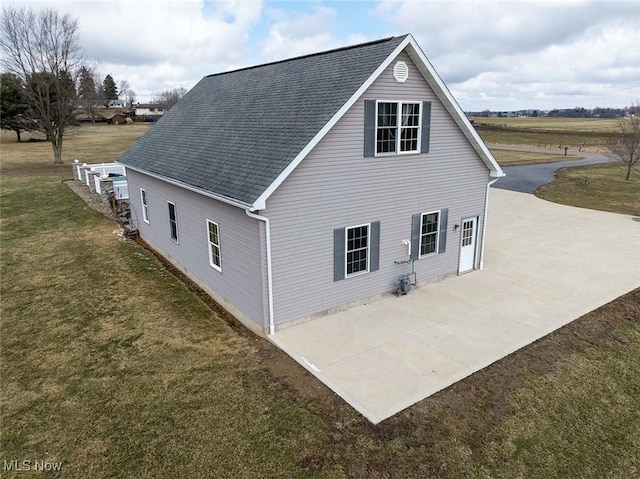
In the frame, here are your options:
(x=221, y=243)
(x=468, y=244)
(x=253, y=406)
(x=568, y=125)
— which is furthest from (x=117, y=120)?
(x=568, y=125)

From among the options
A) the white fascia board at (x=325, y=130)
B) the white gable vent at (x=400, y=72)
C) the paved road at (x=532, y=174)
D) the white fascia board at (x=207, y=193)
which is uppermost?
the white gable vent at (x=400, y=72)

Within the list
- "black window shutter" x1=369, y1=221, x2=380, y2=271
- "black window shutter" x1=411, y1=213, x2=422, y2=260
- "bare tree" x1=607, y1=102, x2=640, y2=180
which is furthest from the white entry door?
"bare tree" x1=607, y1=102, x2=640, y2=180

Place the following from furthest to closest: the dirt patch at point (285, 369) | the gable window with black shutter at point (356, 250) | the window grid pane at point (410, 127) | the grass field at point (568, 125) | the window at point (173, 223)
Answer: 1. the grass field at point (568, 125)
2. the window at point (173, 223)
3. the window grid pane at point (410, 127)
4. the gable window with black shutter at point (356, 250)
5. the dirt patch at point (285, 369)

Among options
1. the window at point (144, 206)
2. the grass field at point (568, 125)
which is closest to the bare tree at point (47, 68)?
the window at point (144, 206)

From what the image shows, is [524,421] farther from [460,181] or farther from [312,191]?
[460,181]

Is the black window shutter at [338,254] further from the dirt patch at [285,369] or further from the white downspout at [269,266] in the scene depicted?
the dirt patch at [285,369]

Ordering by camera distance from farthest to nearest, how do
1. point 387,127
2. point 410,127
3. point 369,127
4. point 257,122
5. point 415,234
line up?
point 415,234, point 257,122, point 410,127, point 387,127, point 369,127

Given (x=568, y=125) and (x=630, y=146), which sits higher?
(x=568, y=125)

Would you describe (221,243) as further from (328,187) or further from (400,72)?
(400,72)
